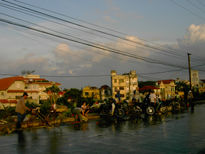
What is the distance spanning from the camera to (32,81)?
85938 mm

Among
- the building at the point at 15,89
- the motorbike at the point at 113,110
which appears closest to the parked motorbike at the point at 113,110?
the motorbike at the point at 113,110

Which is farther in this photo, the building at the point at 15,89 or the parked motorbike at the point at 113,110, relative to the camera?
the building at the point at 15,89

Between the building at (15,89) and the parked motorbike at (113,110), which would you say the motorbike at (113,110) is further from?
the building at (15,89)

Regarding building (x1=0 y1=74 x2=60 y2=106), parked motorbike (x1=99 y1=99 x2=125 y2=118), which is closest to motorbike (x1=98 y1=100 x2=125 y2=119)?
parked motorbike (x1=99 y1=99 x2=125 y2=118)

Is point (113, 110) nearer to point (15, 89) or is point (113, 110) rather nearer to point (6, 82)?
point (15, 89)

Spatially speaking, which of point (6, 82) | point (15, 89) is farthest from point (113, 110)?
point (6, 82)

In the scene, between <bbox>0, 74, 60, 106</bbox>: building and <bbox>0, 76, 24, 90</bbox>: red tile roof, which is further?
<bbox>0, 76, 24, 90</bbox>: red tile roof

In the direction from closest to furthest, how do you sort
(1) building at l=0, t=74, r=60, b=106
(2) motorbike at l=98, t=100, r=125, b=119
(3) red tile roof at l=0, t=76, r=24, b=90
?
(2) motorbike at l=98, t=100, r=125, b=119, (1) building at l=0, t=74, r=60, b=106, (3) red tile roof at l=0, t=76, r=24, b=90

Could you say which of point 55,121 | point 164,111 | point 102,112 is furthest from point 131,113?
point 55,121

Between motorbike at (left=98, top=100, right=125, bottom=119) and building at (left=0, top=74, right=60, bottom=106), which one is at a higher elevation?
building at (left=0, top=74, right=60, bottom=106)

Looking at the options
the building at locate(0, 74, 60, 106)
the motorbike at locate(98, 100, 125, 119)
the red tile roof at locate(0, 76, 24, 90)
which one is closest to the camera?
the motorbike at locate(98, 100, 125, 119)

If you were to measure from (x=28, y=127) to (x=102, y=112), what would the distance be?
6438 millimetres

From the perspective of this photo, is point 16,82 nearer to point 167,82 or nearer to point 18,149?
point 18,149

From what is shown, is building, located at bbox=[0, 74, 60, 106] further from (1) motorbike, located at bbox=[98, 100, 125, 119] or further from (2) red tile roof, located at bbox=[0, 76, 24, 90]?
(1) motorbike, located at bbox=[98, 100, 125, 119]
